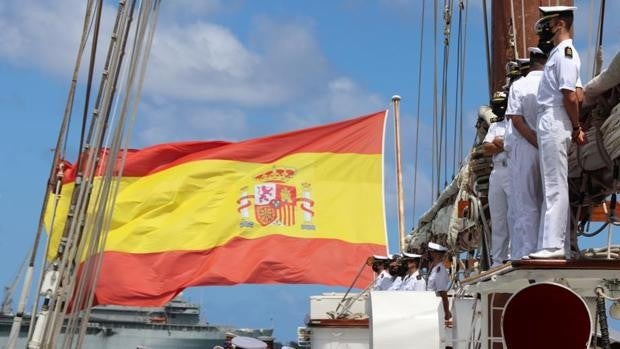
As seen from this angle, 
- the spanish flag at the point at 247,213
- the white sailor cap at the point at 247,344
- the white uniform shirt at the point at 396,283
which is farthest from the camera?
the spanish flag at the point at 247,213

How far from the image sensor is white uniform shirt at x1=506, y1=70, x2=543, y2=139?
6434mm

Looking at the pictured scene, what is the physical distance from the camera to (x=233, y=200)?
1573cm

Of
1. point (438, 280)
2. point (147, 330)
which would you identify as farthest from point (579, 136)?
point (147, 330)

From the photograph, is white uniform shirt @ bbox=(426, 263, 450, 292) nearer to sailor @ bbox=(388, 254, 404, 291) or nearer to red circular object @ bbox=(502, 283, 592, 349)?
sailor @ bbox=(388, 254, 404, 291)

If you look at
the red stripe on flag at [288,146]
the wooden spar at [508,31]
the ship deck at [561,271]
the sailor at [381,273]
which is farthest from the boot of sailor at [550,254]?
the red stripe on flag at [288,146]

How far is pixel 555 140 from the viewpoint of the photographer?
233 inches

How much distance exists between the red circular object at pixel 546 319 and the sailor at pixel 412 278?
7.02m

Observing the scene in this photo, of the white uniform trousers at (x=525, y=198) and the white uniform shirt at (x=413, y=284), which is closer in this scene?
the white uniform trousers at (x=525, y=198)

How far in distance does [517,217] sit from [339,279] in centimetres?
891

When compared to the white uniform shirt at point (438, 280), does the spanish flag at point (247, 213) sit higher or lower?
higher

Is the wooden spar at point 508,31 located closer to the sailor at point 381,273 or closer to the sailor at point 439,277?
the sailor at point 439,277

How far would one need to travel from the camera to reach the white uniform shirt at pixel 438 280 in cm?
1143

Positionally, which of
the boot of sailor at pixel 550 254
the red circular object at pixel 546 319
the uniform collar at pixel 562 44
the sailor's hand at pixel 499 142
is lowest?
the red circular object at pixel 546 319

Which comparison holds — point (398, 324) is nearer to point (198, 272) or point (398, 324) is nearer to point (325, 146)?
point (198, 272)
